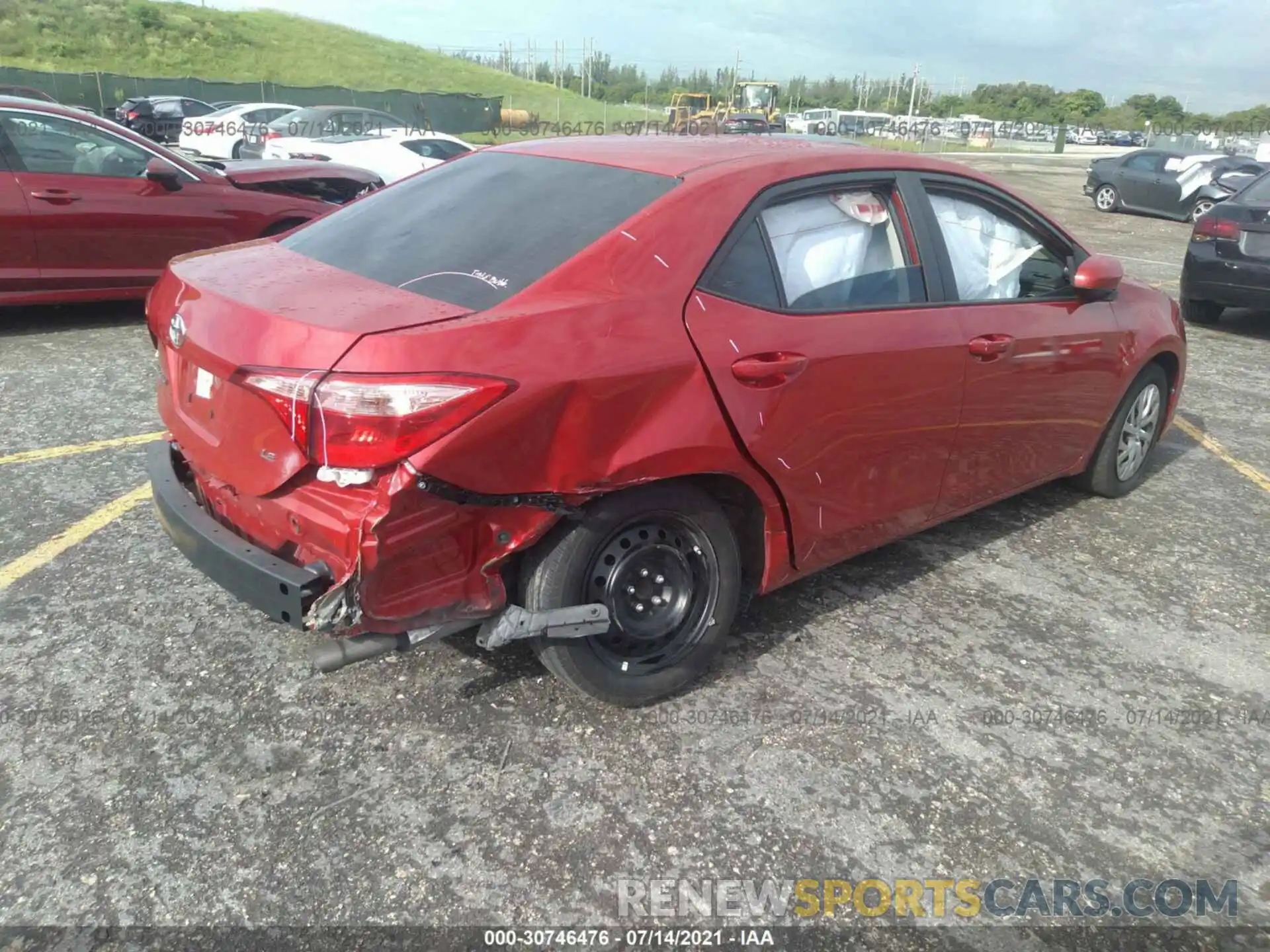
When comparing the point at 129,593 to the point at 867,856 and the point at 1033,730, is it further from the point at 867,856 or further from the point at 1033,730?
the point at 1033,730

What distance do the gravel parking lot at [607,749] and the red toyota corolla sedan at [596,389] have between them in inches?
12.4

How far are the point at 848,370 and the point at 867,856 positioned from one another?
1442mm

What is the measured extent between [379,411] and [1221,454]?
17.3ft

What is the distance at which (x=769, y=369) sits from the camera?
9.21 feet

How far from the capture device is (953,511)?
3.79 metres

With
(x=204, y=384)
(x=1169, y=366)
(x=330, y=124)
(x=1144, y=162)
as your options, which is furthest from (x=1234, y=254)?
(x=330, y=124)

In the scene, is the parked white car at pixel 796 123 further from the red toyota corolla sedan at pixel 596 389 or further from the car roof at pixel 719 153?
the red toyota corolla sedan at pixel 596 389

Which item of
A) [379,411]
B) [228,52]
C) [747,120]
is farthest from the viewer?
[228,52]

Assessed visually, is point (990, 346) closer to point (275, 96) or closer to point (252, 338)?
point (252, 338)

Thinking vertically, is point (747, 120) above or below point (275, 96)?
above

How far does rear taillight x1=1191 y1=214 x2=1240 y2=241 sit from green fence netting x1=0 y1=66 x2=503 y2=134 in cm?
3257

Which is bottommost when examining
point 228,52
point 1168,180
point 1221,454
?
point 1221,454

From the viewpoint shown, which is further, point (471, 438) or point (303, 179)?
point (303, 179)

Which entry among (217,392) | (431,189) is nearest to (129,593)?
(217,392)
